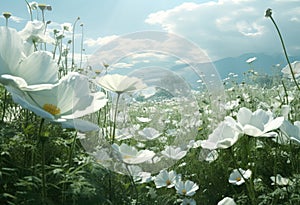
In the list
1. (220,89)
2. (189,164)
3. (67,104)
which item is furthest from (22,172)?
(189,164)

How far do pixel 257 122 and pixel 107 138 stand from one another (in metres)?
0.58

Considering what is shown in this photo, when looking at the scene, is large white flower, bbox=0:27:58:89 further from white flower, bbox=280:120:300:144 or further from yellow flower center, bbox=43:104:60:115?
white flower, bbox=280:120:300:144

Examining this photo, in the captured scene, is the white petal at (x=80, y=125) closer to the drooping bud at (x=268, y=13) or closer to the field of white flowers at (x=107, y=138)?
the field of white flowers at (x=107, y=138)

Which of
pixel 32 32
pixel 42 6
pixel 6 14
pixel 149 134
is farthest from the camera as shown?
pixel 42 6

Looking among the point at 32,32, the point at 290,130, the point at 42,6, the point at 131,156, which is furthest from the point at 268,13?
the point at 42,6

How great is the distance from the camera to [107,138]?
149 centimetres

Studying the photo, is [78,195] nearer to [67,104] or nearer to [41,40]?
[67,104]

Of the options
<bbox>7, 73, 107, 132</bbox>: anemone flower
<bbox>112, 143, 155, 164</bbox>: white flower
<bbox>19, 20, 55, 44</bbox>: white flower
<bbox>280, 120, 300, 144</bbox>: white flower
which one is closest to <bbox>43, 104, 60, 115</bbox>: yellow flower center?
<bbox>7, 73, 107, 132</bbox>: anemone flower

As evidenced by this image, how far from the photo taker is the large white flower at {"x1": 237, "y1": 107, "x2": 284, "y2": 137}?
107cm

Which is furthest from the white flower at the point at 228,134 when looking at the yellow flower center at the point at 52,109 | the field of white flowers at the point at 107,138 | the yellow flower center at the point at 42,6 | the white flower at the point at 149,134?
the yellow flower center at the point at 42,6

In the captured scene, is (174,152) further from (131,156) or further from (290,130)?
(290,130)

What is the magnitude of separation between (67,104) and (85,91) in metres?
0.05

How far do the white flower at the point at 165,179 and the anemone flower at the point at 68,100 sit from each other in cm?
107

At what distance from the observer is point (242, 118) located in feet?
3.75
